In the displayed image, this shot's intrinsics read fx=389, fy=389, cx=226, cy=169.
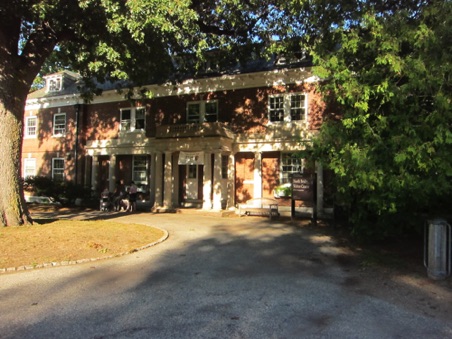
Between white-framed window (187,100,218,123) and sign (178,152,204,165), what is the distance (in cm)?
229

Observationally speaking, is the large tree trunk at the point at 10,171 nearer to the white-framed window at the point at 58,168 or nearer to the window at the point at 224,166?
the window at the point at 224,166

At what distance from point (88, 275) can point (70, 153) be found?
2016 cm

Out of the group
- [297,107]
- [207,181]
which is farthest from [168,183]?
[297,107]

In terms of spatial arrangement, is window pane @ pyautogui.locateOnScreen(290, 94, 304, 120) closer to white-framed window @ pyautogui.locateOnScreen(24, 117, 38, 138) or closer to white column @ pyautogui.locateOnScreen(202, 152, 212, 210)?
white column @ pyautogui.locateOnScreen(202, 152, 212, 210)

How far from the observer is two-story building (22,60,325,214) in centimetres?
1919

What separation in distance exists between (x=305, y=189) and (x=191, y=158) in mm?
7011

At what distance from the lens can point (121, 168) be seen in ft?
80.4

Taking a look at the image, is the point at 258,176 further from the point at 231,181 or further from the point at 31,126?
the point at 31,126

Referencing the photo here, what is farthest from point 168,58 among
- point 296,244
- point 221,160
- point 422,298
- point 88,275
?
point 422,298

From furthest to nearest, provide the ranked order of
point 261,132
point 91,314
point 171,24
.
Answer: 1. point 261,132
2. point 171,24
3. point 91,314

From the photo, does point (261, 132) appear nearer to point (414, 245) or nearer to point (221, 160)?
point (221, 160)

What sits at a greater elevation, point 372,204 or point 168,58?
point 168,58

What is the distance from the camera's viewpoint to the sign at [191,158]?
19844 millimetres

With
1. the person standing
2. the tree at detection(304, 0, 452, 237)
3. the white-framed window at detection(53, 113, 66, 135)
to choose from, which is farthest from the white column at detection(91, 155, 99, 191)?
the tree at detection(304, 0, 452, 237)
